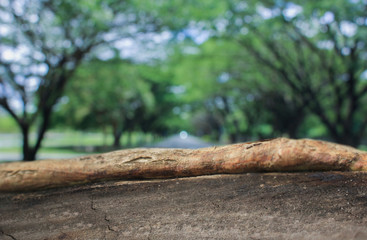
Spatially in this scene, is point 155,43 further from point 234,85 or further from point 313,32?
point 234,85

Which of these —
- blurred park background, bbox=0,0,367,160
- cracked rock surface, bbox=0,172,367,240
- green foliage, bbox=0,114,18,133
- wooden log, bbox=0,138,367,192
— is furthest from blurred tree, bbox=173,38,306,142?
green foliage, bbox=0,114,18,133

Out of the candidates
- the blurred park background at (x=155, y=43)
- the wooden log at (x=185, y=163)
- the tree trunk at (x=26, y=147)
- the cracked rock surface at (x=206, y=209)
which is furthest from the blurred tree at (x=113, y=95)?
the cracked rock surface at (x=206, y=209)

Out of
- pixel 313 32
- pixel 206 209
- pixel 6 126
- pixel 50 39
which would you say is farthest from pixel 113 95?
pixel 6 126

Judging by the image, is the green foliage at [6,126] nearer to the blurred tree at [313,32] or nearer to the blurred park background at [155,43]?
the blurred park background at [155,43]

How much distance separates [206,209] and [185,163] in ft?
1.38

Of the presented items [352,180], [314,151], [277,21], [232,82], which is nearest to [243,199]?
[314,151]

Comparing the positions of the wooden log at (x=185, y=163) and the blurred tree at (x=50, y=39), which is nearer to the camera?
the wooden log at (x=185, y=163)

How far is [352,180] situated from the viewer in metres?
2.22

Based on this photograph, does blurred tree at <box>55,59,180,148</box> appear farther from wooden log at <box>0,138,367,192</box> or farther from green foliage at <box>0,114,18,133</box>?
green foliage at <box>0,114,18,133</box>

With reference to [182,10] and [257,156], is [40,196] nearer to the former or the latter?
[257,156]

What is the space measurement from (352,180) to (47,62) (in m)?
9.02

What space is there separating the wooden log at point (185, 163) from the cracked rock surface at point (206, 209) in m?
0.07

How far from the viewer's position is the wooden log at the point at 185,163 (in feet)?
7.43

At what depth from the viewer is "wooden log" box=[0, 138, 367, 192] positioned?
2.27 m
